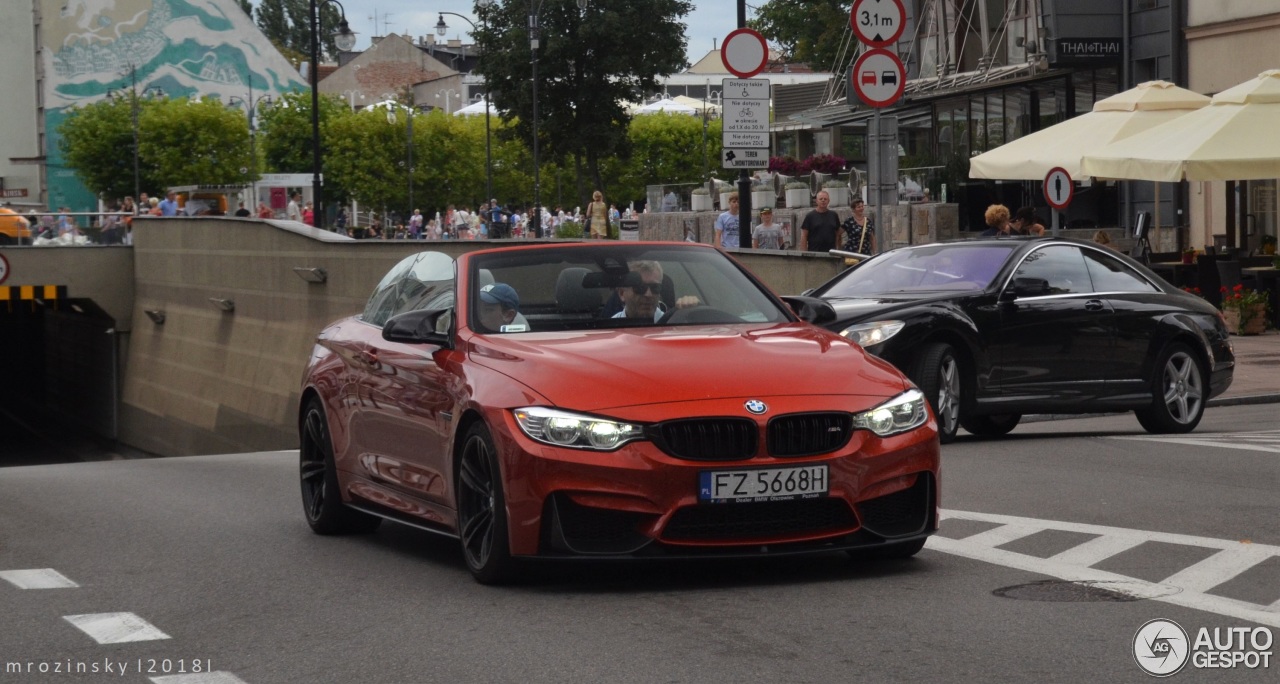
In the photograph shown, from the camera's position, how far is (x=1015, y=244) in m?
14.6

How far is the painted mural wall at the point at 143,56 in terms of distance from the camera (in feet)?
321

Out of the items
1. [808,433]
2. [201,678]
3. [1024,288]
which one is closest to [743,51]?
[1024,288]

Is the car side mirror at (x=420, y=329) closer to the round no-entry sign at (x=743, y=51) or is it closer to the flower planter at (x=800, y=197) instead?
the round no-entry sign at (x=743, y=51)

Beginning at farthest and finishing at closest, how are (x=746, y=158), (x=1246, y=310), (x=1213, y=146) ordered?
(x=1246, y=310) < (x=1213, y=146) < (x=746, y=158)

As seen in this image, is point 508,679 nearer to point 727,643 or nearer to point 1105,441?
point 727,643

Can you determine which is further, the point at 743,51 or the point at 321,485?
the point at 743,51

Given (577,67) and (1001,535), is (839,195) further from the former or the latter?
(577,67)

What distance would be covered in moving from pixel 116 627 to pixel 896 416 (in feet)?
9.88

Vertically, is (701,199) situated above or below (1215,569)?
above

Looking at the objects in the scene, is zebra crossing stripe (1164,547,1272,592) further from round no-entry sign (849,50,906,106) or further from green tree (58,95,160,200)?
green tree (58,95,160,200)

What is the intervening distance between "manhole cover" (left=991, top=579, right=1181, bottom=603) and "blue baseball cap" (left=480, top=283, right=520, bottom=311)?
247 centimetres

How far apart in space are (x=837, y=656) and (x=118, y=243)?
43.1 metres

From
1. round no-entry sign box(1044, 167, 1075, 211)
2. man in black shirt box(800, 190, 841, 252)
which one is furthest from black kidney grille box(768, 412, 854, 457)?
man in black shirt box(800, 190, 841, 252)

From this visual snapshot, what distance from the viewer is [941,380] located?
13.8 m
